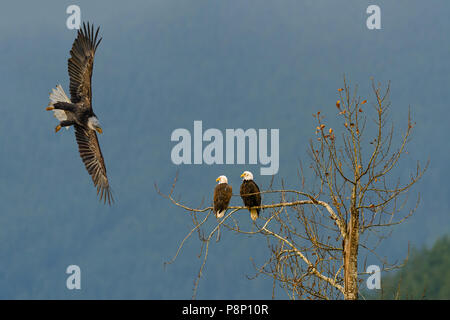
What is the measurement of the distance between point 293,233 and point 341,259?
622 millimetres

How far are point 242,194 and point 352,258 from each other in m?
2.63

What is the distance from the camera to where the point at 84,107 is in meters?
12.7

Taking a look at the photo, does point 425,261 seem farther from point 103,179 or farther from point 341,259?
point 341,259

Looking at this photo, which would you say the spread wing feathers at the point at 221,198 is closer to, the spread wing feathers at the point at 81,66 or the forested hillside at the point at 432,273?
the spread wing feathers at the point at 81,66

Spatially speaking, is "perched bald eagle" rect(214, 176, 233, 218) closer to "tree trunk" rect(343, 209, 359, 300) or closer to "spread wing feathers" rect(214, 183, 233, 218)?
"spread wing feathers" rect(214, 183, 233, 218)

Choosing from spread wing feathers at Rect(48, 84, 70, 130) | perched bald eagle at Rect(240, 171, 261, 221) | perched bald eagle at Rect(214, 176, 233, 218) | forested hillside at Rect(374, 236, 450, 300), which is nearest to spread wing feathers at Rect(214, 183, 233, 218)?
perched bald eagle at Rect(214, 176, 233, 218)

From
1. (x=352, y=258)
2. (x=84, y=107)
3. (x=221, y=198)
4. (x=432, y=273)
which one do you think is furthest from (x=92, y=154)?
(x=432, y=273)

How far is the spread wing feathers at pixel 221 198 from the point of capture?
32.2ft

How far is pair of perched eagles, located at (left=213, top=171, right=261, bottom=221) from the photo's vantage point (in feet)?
32.4

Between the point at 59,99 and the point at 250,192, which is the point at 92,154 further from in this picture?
the point at 250,192

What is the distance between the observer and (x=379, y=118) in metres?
7.39

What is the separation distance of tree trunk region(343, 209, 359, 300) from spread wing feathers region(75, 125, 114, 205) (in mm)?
5931

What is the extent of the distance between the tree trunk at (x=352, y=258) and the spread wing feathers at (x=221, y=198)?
8.20ft
